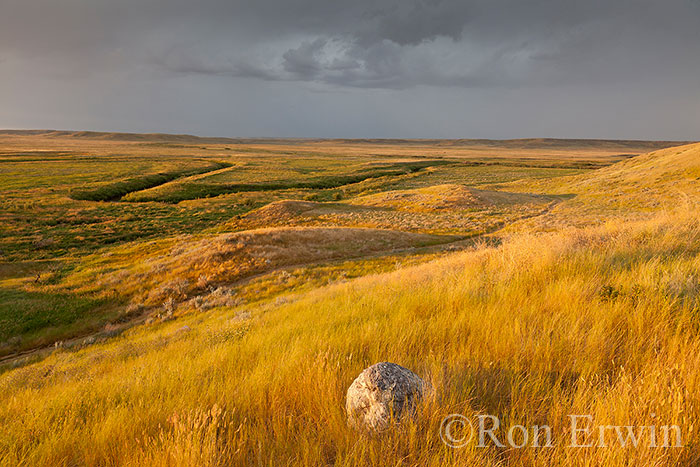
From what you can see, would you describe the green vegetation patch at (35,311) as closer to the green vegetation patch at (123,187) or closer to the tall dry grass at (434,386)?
the tall dry grass at (434,386)

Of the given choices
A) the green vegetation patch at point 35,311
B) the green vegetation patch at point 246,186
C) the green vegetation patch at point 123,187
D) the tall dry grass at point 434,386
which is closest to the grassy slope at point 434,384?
the tall dry grass at point 434,386

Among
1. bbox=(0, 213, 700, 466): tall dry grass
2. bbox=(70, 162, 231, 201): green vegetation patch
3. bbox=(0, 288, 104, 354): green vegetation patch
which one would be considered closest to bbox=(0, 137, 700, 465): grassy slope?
bbox=(0, 213, 700, 466): tall dry grass

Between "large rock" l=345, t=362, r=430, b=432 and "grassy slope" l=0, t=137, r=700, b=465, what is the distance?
0.33 feet

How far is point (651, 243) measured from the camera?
622 centimetres

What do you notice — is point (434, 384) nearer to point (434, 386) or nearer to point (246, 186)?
point (434, 386)

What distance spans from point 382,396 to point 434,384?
0.42 metres

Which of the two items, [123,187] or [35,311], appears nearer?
[35,311]

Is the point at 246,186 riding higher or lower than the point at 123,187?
higher

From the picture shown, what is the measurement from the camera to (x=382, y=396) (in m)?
2.09

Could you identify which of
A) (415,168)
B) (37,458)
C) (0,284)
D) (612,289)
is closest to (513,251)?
(612,289)

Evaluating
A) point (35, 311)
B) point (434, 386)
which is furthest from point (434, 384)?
point (35, 311)

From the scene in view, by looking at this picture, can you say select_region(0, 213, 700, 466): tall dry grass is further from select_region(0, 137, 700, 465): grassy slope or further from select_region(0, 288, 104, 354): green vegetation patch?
select_region(0, 288, 104, 354): green vegetation patch

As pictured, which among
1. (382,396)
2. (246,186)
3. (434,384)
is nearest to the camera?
(382,396)

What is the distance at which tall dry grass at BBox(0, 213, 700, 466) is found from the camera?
6.01 ft
